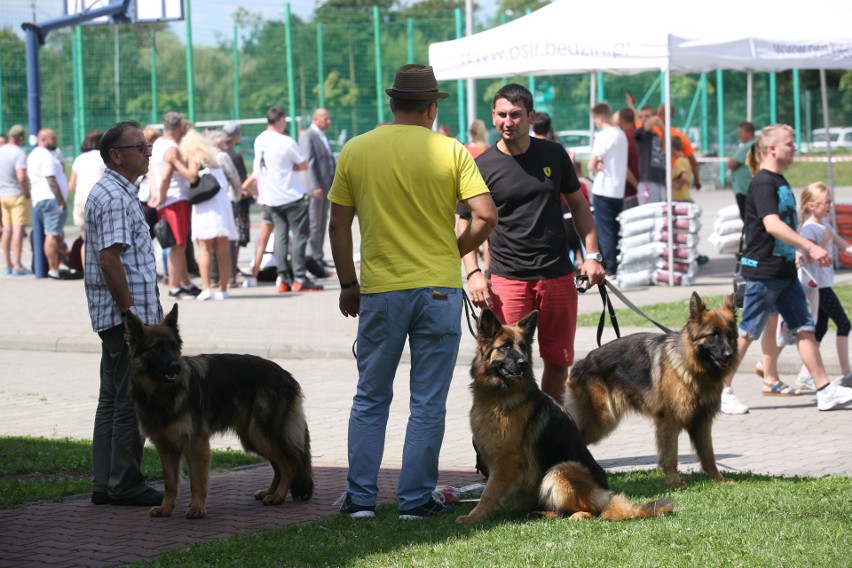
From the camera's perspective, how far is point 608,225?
17438mm

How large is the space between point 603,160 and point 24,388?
9.17 meters

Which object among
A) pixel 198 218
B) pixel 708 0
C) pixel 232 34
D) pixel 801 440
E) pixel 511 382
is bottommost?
pixel 801 440

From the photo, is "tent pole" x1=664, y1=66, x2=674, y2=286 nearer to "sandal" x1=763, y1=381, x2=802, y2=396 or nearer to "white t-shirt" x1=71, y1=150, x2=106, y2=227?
"sandal" x1=763, y1=381, x2=802, y2=396

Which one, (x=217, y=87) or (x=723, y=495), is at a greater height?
(x=217, y=87)

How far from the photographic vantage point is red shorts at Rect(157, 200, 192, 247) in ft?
51.2

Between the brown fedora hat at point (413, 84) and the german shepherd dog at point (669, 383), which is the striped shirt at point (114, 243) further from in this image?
the german shepherd dog at point (669, 383)

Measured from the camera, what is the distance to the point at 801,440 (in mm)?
8391

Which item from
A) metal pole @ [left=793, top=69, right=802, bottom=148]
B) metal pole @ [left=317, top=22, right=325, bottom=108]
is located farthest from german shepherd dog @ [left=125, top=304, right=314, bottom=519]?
metal pole @ [left=793, top=69, right=802, bottom=148]

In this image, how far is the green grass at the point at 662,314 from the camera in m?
12.8

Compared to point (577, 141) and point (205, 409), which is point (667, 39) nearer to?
point (205, 409)

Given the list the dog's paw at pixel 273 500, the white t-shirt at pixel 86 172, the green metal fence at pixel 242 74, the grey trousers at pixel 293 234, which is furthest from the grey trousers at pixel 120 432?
the green metal fence at pixel 242 74

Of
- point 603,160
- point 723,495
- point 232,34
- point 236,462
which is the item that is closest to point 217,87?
point 232,34

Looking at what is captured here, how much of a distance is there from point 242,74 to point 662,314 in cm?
2300

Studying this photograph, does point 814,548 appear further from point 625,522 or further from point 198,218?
point 198,218
